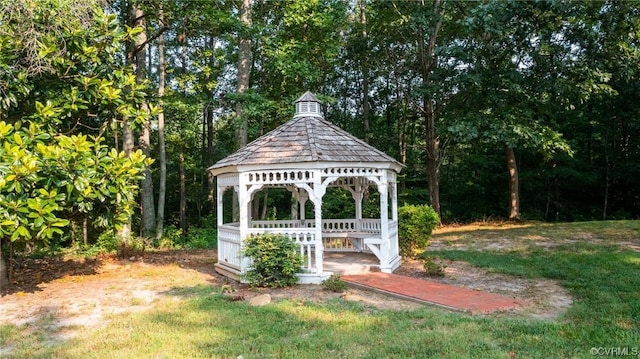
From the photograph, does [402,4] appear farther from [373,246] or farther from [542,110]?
[373,246]

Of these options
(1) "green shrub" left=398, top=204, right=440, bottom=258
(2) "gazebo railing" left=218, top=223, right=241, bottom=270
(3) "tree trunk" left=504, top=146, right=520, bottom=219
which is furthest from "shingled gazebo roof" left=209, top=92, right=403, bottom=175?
(3) "tree trunk" left=504, top=146, right=520, bottom=219

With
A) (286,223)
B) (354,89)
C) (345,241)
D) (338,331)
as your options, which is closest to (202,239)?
(286,223)

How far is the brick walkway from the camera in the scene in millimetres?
6375

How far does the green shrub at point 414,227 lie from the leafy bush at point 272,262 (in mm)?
3713

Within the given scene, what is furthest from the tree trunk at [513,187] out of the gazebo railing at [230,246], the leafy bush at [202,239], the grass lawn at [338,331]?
the gazebo railing at [230,246]

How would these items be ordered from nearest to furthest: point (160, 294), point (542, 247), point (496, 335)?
point (496, 335), point (160, 294), point (542, 247)

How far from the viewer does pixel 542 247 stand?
39.9ft

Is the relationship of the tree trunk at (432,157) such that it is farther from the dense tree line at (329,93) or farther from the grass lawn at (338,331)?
the grass lawn at (338,331)

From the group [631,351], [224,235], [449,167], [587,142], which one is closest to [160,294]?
[224,235]

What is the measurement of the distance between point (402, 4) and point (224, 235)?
42.4ft

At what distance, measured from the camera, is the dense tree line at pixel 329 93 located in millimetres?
7254

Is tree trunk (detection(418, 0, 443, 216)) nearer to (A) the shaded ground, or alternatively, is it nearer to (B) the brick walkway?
(A) the shaded ground

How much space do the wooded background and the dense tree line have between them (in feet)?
0.20

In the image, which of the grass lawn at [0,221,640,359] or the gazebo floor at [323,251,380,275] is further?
the gazebo floor at [323,251,380,275]
